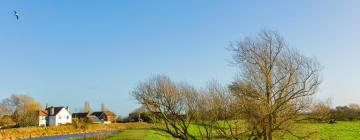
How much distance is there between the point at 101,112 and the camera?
428ft

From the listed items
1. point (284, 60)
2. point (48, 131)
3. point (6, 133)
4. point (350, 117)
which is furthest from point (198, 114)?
point (350, 117)

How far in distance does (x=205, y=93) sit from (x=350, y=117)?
53812 mm

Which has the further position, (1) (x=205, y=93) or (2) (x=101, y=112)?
(2) (x=101, y=112)

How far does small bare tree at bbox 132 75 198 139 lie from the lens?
20422mm

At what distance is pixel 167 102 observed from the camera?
→ 20.4 metres

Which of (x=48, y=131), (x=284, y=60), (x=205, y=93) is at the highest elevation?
(x=284, y=60)

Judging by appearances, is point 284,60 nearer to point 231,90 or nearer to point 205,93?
point 231,90

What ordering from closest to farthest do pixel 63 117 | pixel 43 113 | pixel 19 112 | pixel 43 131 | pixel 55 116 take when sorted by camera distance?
pixel 43 131 → pixel 19 112 → pixel 43 113 → pixel 55 116 → pixel 63 117

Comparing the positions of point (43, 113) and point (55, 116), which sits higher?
point (43, 113)

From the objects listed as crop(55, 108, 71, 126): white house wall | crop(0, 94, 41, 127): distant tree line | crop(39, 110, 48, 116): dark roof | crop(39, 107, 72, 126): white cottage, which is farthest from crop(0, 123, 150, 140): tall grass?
crop(55, 108, 71, 126): white house wall

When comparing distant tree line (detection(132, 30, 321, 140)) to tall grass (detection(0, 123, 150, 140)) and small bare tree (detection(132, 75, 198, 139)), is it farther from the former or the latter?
tall grass (detection(0, 123, 150, 140))

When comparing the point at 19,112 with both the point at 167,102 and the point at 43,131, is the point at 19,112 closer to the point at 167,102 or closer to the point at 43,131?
the point at 43,131

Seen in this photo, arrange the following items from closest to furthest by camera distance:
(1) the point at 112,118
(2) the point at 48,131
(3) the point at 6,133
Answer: (3) the point at 6,133 < (2) the point at 48,131 < (1) the point at 112,118

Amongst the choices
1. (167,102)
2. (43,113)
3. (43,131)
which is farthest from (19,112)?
(167,102)
